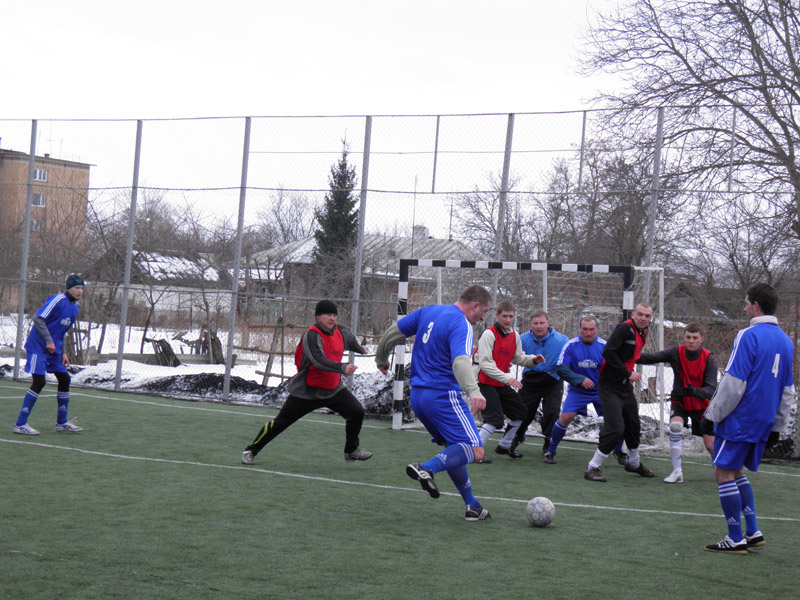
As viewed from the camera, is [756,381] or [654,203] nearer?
[756,381]

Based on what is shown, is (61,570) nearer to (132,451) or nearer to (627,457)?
(132,451)

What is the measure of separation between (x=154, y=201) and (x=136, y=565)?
13555 mm

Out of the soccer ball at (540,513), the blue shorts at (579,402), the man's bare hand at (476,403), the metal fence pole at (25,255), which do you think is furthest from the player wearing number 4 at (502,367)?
the metal fence pole at (25,255)

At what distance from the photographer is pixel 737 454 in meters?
5.87

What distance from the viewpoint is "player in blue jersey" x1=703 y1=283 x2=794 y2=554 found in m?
5.79

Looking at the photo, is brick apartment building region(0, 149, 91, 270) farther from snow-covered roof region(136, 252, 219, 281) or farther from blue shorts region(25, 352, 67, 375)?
blue shorts region(25, 352, 67, 375)

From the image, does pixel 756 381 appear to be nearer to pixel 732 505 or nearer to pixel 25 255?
pixel 732 505

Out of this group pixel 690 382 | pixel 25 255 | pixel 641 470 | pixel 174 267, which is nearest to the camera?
pixel 690 382

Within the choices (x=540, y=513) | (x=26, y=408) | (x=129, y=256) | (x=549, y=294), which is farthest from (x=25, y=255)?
(x=540, y=513)

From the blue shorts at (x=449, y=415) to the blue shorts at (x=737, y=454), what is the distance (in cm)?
172

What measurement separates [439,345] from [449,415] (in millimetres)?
531

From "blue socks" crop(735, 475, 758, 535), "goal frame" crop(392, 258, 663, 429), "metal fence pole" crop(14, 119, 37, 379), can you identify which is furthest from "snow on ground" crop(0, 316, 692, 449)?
"blue socks" crop(735, 475, 758, 535)

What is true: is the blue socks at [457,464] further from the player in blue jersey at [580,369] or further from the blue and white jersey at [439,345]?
the player in blue jersey at [580,369]

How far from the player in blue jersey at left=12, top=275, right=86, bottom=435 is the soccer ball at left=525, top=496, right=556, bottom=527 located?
19.5 ft
